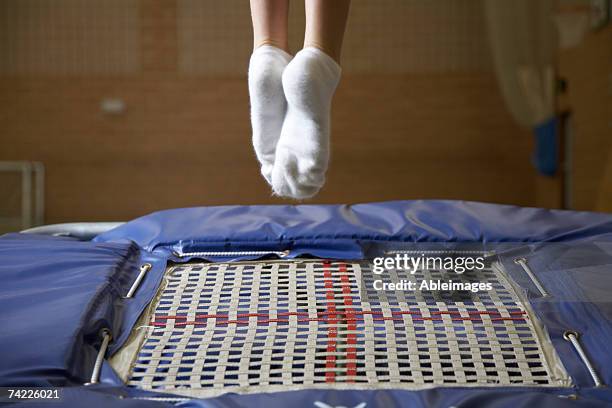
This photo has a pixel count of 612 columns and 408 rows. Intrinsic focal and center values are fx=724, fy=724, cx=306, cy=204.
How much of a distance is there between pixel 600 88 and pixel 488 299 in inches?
115

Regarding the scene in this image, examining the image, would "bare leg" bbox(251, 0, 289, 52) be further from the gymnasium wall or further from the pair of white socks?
the gymnasium wall

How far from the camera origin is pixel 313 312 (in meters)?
1.47

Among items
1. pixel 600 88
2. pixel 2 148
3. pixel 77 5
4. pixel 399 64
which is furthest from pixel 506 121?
pixel 2 148

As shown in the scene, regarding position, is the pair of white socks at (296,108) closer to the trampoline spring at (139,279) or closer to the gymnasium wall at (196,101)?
the trampoline spring at (139,279)

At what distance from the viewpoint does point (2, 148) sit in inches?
210

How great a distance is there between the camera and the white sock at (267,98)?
1.38 m

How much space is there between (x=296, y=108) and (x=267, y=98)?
72 mm

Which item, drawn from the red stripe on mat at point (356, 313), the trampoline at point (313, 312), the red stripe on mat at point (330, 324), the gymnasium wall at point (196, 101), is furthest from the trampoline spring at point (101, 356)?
the gymnasium wall at point (196, 101)

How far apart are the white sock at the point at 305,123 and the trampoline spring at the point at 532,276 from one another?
531 millimetres

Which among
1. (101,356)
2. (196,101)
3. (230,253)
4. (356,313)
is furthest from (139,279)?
(196,101)

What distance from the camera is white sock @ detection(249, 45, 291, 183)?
1.38 meters

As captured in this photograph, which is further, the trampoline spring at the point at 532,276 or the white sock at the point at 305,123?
the trampoline spring at the point at 532,276

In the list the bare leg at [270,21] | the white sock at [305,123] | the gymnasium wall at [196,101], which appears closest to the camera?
the white sock at [305,123]

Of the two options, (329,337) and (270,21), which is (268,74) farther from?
(329,337)
